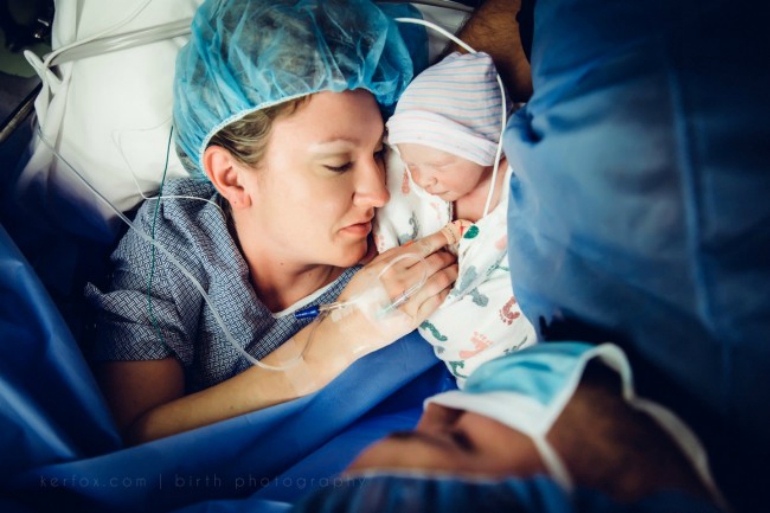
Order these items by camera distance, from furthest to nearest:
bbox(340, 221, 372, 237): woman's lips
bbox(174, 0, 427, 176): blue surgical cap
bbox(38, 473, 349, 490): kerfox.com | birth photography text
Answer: bbox(340, 221, 372, 237): woman's lips → bbox(174, 0, 427, 176): blue surgical cap → bbox(38, 473, 349, 490): kerfox.com | birth photography text

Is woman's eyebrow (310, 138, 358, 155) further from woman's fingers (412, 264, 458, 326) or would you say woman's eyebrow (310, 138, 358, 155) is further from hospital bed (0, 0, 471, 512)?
hospital bed (0, 0, 471, 512)

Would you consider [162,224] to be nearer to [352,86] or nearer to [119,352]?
[119,352]

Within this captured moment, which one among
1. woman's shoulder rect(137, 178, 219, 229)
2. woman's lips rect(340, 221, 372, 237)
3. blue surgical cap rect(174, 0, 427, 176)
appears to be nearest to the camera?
blue surgical cap rect(174, 0, 427, 176)

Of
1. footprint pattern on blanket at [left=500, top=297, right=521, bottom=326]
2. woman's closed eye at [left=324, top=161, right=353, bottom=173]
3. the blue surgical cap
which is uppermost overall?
the blue surgical cap

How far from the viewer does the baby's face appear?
1252 millimetres

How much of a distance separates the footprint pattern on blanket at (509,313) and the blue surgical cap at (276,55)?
26.9 inches

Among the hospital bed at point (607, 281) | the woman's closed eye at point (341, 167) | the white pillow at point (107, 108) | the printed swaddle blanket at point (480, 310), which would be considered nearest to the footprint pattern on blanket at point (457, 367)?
the printed swaddle blanket at point (480, 310)

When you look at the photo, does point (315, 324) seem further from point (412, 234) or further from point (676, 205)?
point (676, 205)

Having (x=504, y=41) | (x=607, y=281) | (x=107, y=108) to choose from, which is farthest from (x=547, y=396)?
(x=107, y=108)

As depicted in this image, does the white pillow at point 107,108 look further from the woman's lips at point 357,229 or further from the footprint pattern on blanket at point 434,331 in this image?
the footprint pattern on blanket at point 434,331

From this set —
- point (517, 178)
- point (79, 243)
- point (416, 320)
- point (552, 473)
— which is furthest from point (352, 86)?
point (79, 243)

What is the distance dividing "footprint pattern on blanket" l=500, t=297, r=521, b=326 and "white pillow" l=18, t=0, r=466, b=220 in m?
0.88

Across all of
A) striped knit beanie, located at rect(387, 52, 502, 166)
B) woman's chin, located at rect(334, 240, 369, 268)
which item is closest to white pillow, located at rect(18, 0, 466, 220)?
striped knit beanie, located at rect(387, 52, 502, 166)

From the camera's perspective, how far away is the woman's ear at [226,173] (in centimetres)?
133
